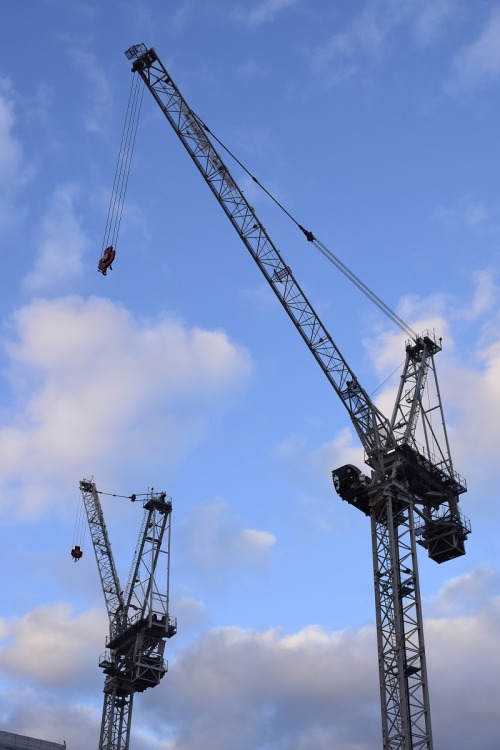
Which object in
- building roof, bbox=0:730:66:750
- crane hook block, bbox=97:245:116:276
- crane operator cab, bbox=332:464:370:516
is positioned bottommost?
building roof, bbox=0:730:66:750

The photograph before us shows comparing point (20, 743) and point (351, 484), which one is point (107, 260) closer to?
point (351, 484)

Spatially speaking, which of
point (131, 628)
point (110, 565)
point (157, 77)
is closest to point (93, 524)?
point (110, 565)

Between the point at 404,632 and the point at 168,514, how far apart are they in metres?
44.4

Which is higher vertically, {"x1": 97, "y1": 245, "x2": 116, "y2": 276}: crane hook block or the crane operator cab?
{"x1": 97, "y1": 245, "x2": 116, "y2": 276}: crane hook block

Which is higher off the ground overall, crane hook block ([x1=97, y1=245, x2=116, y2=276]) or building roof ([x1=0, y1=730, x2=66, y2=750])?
crane hook block ([x1=97, y1=245, x2=116, y2=276])

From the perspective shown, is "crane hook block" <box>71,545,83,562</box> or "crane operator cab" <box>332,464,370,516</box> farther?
"crane hook block" <box>71,545,83,562</box>

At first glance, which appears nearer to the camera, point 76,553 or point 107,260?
point 107,260

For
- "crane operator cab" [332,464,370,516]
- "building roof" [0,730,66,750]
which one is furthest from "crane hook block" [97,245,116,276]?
"building roof" [0,730,66,750]

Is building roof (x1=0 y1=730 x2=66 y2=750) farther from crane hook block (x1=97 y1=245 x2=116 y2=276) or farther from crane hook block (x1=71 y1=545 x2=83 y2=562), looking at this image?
crane hook block (x1=97 y1=245 x2=116 y2=276)

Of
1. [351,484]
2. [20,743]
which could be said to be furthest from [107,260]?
[20,743]

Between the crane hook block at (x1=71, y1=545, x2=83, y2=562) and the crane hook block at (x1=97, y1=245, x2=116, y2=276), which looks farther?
the crane hook block at (x1=71, y1=545, x2=83, y2=562)

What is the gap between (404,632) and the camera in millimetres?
79312

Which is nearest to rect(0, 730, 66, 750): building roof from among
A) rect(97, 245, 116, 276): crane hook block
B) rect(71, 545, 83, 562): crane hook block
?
rect(71, 545, 83, 562): crane hook block

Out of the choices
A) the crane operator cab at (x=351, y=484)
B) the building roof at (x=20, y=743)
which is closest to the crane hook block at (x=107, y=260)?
the crane operator cab at (x=351, y=484)
